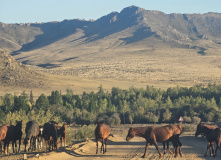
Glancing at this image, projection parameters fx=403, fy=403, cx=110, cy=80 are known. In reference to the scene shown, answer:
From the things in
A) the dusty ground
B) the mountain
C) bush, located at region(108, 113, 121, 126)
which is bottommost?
bush, located at region(108, 113, 121, 126)

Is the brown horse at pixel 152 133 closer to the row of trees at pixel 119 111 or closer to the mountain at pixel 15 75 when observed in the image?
the row of trees at pixel 119 111

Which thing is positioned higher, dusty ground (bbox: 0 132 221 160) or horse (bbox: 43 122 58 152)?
horse (bbox: 43 122 58 152)

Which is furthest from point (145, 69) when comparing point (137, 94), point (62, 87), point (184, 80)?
point (137, 94)

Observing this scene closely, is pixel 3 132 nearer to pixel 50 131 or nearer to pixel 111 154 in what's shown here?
pixel 50 131

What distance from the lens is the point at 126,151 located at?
23.5 meters

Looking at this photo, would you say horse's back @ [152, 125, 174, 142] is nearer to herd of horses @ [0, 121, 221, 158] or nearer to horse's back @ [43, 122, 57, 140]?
herd of horses @ [0, 121, 221, 158]

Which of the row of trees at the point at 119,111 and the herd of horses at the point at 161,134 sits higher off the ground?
the herd of horses at the point at 161,134

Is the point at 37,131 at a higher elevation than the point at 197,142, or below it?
higher

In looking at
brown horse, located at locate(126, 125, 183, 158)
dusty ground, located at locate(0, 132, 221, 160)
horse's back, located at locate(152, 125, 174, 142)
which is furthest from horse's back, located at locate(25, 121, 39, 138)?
horse's back, located at locate(152, 125, 174, 142)

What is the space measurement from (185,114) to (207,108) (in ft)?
9.60

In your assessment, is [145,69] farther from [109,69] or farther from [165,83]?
[165,83]

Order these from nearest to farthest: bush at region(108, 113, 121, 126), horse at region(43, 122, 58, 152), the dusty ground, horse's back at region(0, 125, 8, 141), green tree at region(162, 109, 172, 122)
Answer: the dusty ground
horse's back at region(0, 125, 8, 141)
horse at region(43, 122, 58, 152)
bush at region(108, 113, 121, 126)
green tree at region(162, 109, 172, 122)

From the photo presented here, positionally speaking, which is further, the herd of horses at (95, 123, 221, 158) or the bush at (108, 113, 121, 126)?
the bush at (108, 113, 121, 126)

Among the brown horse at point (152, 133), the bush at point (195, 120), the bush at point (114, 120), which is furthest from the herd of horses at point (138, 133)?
the bush at point (114, 120)
